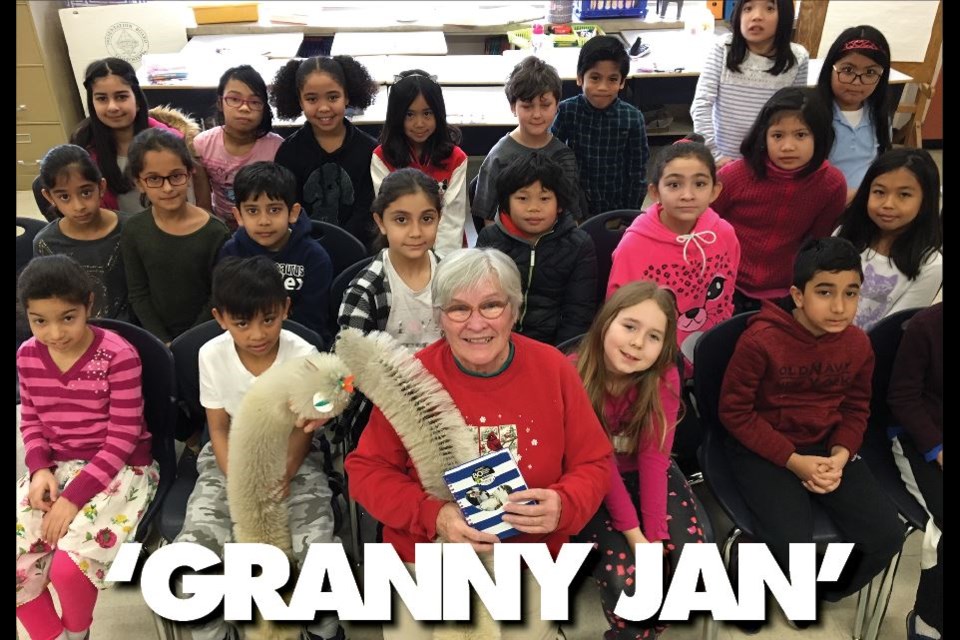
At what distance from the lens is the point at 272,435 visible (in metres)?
1.75

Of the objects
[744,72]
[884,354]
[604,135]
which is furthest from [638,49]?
[884,354]

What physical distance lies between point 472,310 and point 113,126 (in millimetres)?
2041

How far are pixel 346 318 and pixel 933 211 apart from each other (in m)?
1.79

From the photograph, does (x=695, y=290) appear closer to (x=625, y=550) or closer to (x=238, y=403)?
(x=625, y=550)

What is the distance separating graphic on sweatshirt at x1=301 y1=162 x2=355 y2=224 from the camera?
9.37 feet

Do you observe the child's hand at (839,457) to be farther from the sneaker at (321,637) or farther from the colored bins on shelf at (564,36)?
the colored bins on shelf at (564,36)

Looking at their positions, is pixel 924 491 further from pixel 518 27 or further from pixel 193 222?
pixel 518 27

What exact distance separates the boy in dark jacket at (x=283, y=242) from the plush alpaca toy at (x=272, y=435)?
0.66 m

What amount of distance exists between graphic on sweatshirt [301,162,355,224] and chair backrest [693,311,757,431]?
144cm

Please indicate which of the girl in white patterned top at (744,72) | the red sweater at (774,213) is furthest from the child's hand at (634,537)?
the girl in white patterned top at (744,72)

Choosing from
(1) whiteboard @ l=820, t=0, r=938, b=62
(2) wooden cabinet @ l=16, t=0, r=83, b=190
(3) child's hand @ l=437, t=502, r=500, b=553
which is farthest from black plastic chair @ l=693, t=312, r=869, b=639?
(2) wooden cabinet @ l=16, t=0, r=83, b=190

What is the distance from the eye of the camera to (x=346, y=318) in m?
2.13
